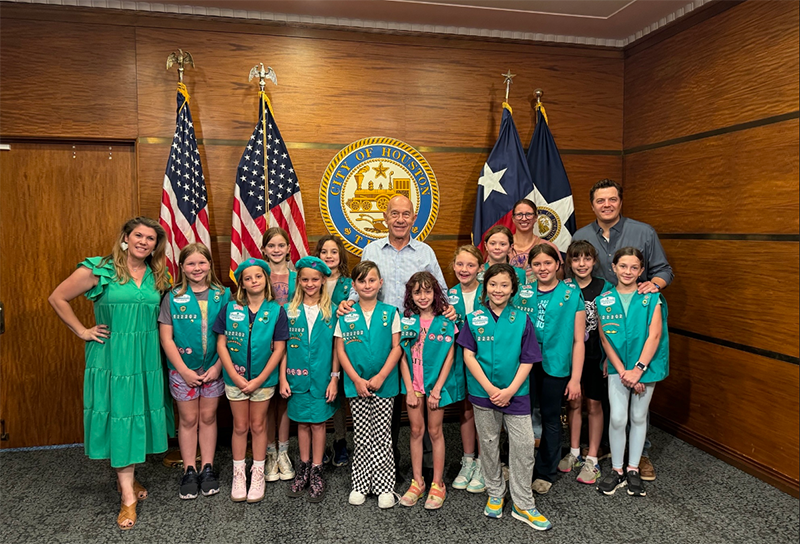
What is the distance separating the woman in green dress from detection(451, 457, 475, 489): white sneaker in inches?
63.1

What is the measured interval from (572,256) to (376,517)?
1.75 m

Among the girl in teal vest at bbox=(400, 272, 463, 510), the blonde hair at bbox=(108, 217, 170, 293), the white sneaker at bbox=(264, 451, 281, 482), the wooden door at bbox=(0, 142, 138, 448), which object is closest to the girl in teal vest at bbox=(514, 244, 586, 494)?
the girl in teal vest at bbox=(400, 272, 463, 510)

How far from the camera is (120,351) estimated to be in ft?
8.77

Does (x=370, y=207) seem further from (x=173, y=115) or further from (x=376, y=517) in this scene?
(x=376, y=517)

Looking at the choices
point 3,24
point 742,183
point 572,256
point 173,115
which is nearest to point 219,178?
point 173,115

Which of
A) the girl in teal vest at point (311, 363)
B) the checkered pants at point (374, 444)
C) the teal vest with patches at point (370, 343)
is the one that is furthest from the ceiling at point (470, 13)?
the checkered pants at point (374, 444)

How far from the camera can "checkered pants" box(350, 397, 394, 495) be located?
281 cm

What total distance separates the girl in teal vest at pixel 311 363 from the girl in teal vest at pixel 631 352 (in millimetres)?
1511

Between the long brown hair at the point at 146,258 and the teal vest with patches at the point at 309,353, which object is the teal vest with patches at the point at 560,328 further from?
the long brown hair at the point at 146,258

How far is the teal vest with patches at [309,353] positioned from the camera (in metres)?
2.83

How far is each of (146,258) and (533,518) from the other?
2401 millimetres

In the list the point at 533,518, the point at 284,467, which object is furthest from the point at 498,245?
the point at 284,467

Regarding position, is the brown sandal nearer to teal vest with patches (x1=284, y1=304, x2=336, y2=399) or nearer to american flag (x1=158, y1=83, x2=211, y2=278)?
teal vest with patches (x1=284, y1=304, x2=336, y2=399)

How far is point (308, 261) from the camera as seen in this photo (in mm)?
2824
